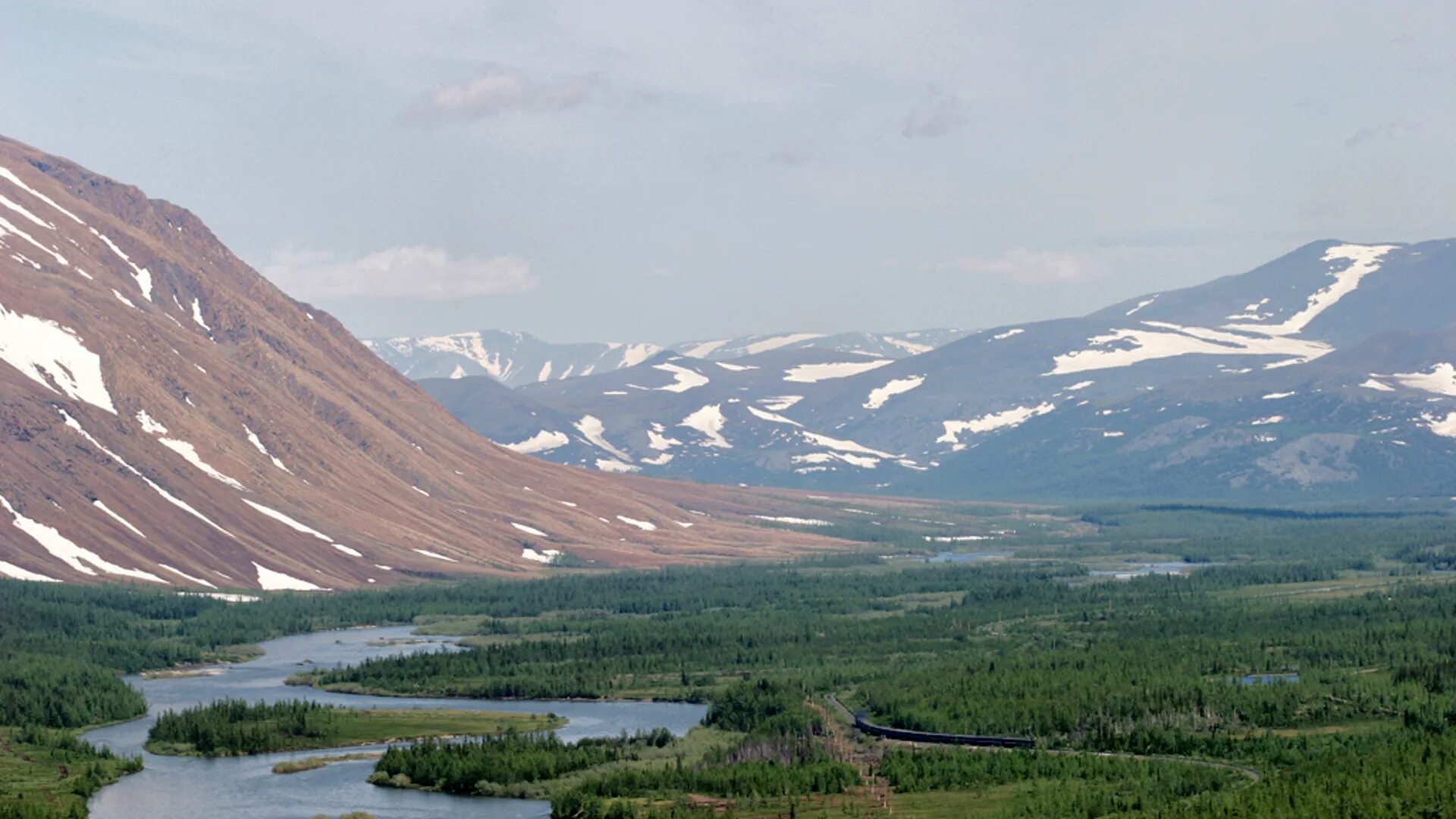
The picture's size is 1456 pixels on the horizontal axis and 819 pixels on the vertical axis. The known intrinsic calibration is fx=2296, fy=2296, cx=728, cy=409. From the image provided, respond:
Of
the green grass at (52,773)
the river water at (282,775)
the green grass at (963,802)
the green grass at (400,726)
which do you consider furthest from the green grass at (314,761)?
the green grass at (963,802)

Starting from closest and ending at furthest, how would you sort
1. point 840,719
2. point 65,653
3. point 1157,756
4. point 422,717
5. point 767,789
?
point 767,789, point 1157,756, point 840,719, point 422,717, point 65,653

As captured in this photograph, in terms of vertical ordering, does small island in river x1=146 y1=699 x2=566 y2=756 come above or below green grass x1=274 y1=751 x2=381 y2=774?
above

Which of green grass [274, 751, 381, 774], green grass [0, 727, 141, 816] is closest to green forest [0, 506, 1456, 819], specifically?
green grass [0, 727, 141, 816]

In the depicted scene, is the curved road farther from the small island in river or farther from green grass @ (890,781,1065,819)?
the small island in river

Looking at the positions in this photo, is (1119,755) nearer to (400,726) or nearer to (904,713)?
(904,713)

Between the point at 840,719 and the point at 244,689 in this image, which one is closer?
the point at 840,719

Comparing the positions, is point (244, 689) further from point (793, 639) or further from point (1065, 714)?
point (1065, 714)

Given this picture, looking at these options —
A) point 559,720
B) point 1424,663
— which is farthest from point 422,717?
point 1424,663
